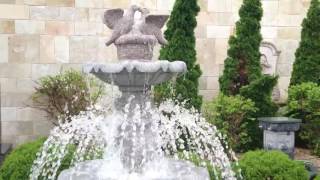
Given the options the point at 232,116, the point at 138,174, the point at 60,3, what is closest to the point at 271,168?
the point at 138,174

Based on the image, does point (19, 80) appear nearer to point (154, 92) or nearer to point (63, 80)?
point (63, 80)

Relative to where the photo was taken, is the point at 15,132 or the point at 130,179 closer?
the point at 130,179

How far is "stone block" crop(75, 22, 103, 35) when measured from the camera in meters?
8.90

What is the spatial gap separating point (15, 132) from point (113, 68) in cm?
508

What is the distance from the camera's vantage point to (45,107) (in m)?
8.72

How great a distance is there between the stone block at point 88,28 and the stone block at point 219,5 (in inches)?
77.5

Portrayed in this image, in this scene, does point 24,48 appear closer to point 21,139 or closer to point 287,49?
point 21,139

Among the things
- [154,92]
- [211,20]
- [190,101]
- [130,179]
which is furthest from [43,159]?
[211,20]

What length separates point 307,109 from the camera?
28.7 feet

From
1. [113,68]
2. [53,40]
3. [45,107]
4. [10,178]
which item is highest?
[53,40]

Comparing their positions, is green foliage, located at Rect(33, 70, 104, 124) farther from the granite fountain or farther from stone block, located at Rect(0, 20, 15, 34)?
the granite fountain

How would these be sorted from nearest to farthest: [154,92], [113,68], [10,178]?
[113,68]
[10,178]
[154,92]

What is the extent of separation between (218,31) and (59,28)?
276 cm

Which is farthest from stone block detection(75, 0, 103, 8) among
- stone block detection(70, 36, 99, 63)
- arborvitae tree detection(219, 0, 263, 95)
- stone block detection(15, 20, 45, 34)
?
arborvitae tree detection(219, 0, 263, 95)
